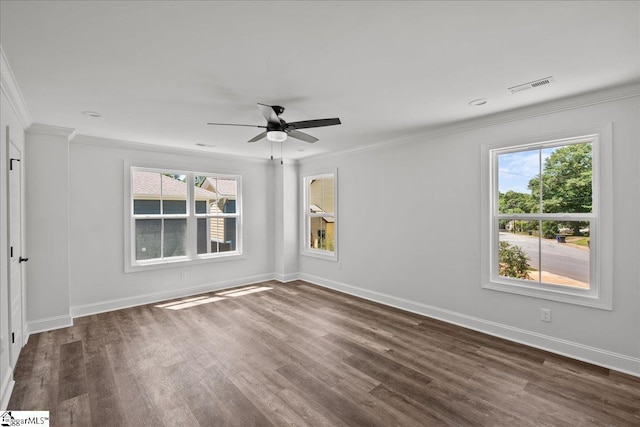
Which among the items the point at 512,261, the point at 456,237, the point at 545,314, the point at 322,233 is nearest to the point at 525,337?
the point at 545,314

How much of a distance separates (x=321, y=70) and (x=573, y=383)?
10.9ft

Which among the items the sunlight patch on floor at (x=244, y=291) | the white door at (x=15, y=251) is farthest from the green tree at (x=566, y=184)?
the white door at (x=15, y=251)

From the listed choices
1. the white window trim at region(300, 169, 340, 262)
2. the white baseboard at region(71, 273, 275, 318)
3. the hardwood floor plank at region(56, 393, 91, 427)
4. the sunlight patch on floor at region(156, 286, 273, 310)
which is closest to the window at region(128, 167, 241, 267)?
the white baseboard at region(71, 273, 275, 318)

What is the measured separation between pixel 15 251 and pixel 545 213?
5.37 m

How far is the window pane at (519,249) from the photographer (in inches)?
136

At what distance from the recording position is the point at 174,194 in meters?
5.25

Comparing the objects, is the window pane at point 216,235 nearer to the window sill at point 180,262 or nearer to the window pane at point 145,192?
the window sill at point 180,262

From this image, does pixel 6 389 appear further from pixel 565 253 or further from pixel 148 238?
pixel 565 253

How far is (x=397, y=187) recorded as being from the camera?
4.68 m

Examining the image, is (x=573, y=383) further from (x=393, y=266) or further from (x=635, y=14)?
(x=635, y=14)

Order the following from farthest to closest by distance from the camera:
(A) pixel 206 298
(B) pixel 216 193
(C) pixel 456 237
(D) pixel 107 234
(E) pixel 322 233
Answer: (E) pixel 322 233
(B) pixel 216 193
(A) pixel 206 298
(D) pixel 107 234
(C) pixel 456 237

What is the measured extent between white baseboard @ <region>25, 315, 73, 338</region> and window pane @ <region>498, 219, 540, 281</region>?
5424 millimetres

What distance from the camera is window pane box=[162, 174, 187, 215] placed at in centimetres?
516

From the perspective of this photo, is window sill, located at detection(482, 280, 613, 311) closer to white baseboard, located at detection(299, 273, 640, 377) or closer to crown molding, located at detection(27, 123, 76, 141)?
white baseboard, located at detection(299, 273, 640, 377)
